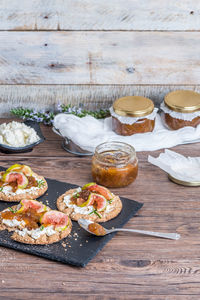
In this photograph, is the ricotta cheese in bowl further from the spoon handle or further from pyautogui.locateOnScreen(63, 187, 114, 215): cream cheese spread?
the spoon handle

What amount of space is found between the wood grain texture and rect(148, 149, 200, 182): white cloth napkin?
58cm

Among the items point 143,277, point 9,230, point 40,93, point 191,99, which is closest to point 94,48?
point 40,93

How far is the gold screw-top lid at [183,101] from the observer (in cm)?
201

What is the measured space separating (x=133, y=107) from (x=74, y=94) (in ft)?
1.40

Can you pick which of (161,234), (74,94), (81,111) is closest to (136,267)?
(161,234)

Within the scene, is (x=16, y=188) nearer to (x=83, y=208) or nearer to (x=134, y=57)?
(x=83, y=208)

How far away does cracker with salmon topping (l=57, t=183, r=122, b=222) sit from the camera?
142 centimetres

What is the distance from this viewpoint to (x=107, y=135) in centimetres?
200

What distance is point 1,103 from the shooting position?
2.33 m

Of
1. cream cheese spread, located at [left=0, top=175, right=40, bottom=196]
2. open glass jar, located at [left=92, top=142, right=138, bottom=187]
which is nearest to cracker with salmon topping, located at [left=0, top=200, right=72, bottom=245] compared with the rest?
cream cheese spread, located at [left=0, top=175, right=40, bottom=196]

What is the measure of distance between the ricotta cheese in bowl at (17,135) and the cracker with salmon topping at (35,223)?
0.52 meters

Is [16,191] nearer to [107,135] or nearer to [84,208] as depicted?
[84,208]

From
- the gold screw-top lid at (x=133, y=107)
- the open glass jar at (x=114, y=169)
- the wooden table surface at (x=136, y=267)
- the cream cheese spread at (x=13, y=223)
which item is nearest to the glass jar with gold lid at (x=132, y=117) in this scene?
the gold screw-top lid at (x=133, y=107)

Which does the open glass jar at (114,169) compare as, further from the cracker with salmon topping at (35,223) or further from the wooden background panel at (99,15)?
the wooden background panel at (99,15)
